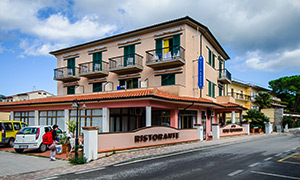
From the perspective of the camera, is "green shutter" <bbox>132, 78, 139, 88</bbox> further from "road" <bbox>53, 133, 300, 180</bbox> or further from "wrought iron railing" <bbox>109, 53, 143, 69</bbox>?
"road" <bbox>53, 133, 300, 180</bbox>

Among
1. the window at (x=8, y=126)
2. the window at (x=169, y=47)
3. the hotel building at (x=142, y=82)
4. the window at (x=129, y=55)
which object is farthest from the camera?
the window at (x=129, y=55)

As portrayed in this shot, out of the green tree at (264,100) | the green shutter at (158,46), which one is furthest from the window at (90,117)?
the green tree at (264,100)

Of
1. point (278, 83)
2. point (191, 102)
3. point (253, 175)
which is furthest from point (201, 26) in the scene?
point (278, 83)

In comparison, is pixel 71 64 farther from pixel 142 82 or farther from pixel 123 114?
pixel 123 114

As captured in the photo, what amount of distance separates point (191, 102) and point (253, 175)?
10799 millimetres

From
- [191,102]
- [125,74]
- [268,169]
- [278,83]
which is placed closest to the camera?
[268,169]

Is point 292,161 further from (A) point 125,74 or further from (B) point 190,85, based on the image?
(A) point 125,74

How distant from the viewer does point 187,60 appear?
70.8 ft

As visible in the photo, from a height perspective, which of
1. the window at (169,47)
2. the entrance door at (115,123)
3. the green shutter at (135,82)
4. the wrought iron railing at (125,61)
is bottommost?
the entrance door at (115,123)

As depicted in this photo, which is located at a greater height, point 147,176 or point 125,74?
point 125,74

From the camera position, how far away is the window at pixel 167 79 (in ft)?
71.6

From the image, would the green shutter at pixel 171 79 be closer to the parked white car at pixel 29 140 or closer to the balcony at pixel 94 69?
the balcony at pixel 94 69

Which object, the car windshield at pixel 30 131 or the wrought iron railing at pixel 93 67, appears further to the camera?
the wrought iron railing at pixel 93 67

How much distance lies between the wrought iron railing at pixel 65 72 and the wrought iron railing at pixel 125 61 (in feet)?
18.2
